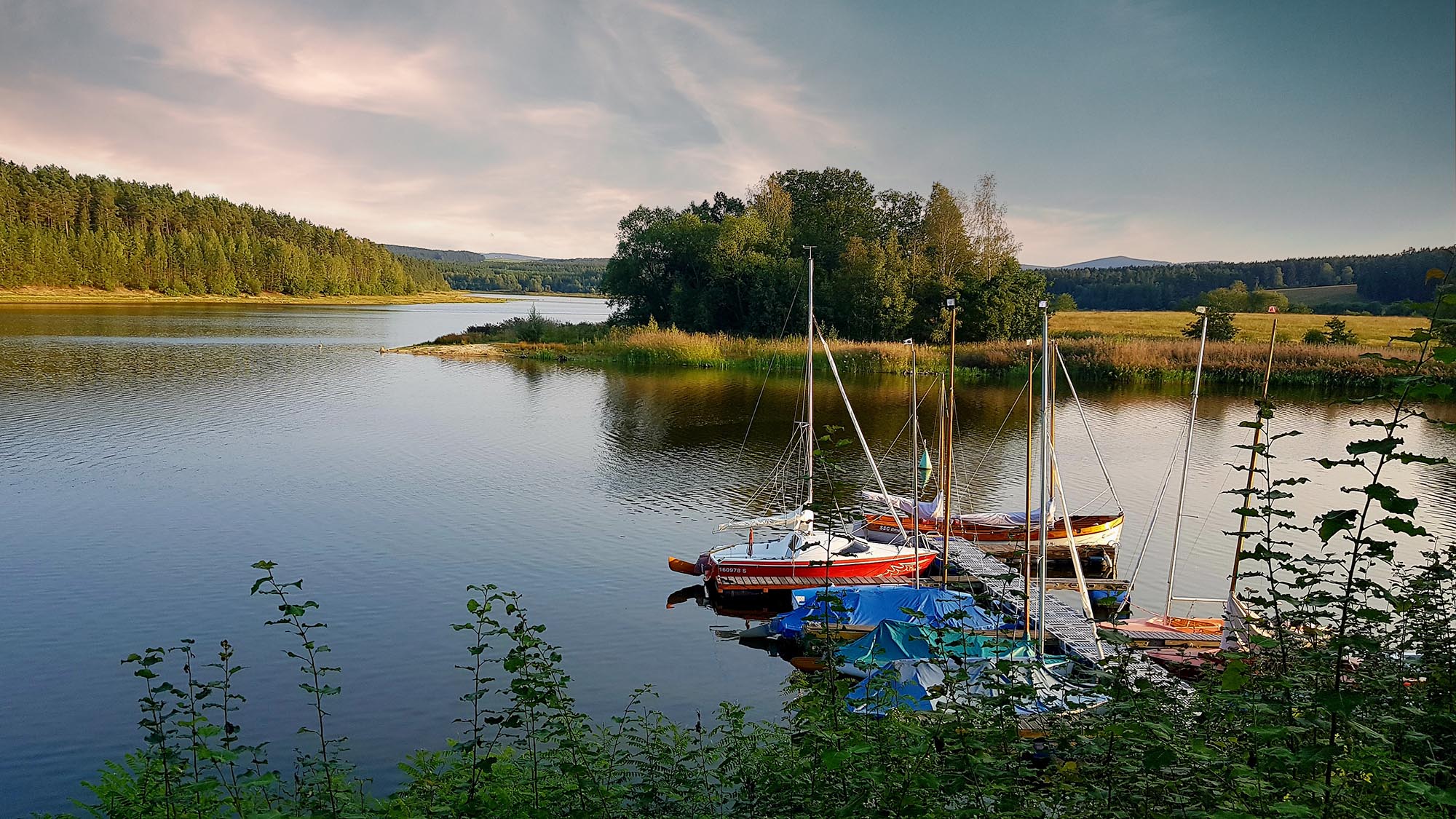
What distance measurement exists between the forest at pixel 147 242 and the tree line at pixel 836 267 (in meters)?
94.6

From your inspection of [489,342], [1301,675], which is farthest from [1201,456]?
[489,342]

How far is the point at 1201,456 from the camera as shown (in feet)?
112

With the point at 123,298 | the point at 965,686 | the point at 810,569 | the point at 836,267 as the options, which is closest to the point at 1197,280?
the point at 836,267

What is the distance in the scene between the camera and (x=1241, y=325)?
79.3 m

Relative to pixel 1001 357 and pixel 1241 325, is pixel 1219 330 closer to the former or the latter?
pixel 1241 325

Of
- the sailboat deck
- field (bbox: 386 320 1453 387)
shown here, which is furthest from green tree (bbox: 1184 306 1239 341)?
the sailboat deck

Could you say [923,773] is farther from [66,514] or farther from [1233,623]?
[66,514]

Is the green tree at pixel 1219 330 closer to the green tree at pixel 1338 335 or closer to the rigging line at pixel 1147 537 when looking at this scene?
the green tree at pixel 1338 335

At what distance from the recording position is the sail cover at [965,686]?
6559mm

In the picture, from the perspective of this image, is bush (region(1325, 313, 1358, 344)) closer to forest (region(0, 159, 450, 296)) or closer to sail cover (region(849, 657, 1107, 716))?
sail cover (region(849, 657, 1107, 716))

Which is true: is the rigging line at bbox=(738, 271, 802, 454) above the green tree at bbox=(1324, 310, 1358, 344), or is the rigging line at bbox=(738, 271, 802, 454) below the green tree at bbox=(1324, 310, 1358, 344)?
below

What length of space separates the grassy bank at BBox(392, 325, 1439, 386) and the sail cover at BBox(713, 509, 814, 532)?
3702 centimetres

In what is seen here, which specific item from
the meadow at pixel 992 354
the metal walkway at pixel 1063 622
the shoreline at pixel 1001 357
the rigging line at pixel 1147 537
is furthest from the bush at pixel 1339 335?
the metal walkway at pixel 1063 622

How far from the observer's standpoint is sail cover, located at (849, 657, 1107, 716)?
656cm
